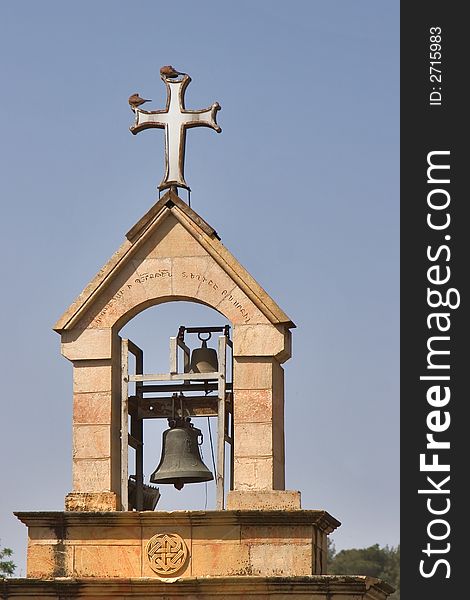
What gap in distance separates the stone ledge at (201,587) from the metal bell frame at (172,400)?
101 cm

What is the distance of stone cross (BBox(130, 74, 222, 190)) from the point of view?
73.2 feet

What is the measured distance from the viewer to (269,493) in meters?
21.1

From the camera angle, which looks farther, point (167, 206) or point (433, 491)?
point (167, 206)

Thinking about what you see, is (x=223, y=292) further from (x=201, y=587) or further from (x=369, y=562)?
(x=369, y=562)

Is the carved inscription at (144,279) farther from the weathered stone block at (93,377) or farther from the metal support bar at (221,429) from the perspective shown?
the metal support bar at (221,429)

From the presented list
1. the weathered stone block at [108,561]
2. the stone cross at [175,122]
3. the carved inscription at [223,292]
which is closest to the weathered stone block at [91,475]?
the weathered stone block at [108,561]

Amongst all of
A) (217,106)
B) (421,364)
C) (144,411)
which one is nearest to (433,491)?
(421,364)

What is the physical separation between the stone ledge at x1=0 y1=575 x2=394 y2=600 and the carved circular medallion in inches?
11.8

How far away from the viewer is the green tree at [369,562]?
307 feet

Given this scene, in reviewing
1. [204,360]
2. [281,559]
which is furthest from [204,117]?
[281,559]

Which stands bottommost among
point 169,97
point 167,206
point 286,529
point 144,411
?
point 286,529

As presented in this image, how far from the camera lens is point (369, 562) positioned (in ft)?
319

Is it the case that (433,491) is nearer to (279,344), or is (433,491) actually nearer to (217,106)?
(279,344)

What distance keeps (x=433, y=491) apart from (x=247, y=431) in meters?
2.37
